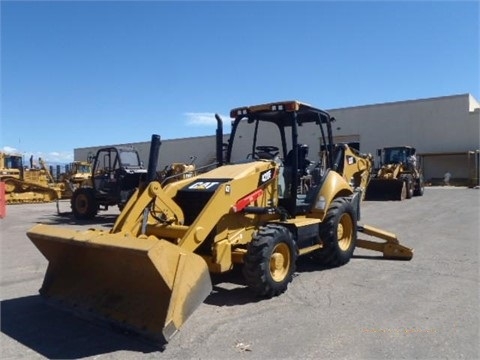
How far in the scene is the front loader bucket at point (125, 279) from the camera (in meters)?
4.32

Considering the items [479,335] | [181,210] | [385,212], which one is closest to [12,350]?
[181,210]

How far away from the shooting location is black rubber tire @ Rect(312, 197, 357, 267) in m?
7.36

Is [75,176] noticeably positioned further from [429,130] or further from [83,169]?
[429,130]

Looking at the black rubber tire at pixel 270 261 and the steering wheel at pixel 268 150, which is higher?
the steering wheel at pixel 268 150

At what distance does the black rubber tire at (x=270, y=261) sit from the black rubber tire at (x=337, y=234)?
55.5 inches

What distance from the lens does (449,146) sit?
122 ft

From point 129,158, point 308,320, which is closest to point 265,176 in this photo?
point 308,320

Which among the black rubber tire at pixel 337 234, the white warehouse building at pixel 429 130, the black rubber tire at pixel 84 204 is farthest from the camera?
the white warehouse building at pixel 429 130

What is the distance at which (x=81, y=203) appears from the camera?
1603 centimetres

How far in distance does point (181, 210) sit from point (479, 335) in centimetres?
359

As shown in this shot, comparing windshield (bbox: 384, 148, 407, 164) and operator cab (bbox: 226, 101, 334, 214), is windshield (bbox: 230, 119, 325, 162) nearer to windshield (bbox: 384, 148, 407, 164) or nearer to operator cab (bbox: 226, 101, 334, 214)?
operator cab (bbox: 226, 101, 334, 214)

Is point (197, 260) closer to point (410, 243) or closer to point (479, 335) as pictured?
point (479, 335)

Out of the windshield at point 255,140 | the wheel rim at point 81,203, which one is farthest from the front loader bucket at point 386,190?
the windshield at point 255,140

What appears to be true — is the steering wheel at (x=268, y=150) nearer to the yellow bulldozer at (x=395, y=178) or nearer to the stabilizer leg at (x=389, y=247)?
the stabilizer leg at (x=389, y=247)
